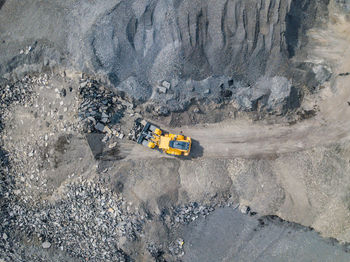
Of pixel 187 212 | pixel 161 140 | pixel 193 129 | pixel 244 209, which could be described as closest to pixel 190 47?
pixel 193 129

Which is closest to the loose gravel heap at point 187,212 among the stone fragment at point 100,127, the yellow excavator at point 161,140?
the yellow excavator at point 161,140

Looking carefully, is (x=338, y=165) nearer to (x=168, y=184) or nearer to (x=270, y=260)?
(x=270, y=260)

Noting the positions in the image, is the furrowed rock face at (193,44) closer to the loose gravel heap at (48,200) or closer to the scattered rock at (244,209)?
the loose gravel heap at (48,200)

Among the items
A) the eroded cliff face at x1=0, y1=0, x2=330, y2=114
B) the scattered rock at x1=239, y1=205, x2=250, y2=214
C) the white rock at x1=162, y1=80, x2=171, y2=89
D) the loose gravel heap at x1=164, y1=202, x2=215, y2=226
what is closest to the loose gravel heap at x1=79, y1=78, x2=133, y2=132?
the eroded cliff face at x1=0, y1=0, x2=330, y2=114

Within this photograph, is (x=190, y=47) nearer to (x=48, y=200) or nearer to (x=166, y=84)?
(x=166, y=84)

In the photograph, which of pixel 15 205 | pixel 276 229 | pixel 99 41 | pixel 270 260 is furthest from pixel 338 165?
pixel 15 205

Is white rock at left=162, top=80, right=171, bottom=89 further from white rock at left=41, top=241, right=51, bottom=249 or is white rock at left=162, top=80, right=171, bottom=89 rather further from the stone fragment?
white rock at left=41, top=241, right=51, bottom=249
